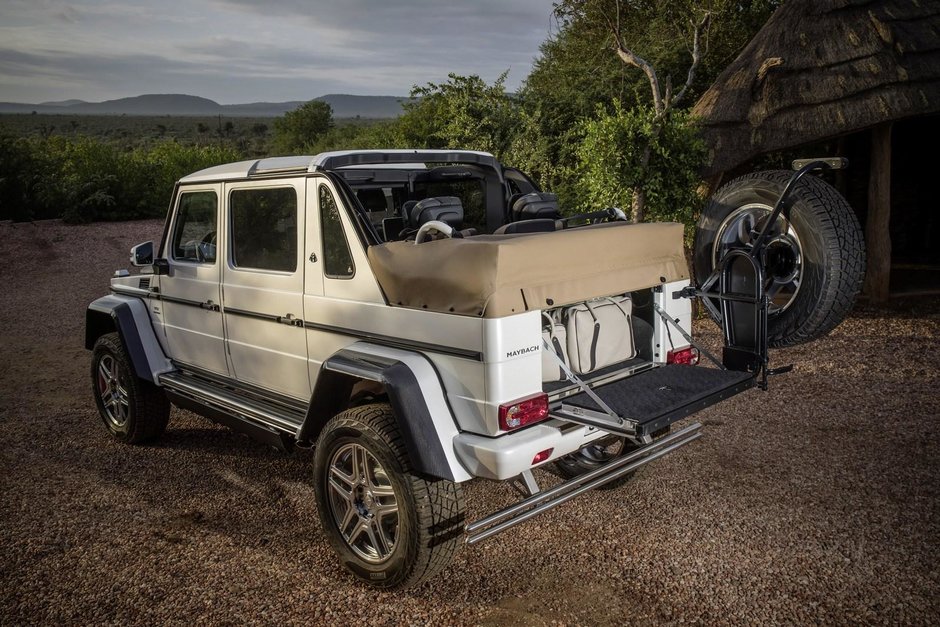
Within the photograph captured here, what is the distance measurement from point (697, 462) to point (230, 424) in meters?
3.25

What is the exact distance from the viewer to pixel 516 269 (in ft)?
10.3

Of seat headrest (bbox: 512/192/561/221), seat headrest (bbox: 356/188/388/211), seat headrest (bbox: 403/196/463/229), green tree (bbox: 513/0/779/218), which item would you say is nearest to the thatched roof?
green tree (bbox: 513/0/779/218)

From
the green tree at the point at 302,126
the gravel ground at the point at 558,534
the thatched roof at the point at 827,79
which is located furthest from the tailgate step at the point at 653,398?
the green tree at the point at 302,126

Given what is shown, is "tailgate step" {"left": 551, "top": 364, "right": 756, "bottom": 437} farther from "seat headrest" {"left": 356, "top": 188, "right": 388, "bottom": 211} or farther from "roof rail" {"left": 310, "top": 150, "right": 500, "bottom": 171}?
"seat headrest" {"left": 356, "top": 188, "right": 388, "bottom": 211}

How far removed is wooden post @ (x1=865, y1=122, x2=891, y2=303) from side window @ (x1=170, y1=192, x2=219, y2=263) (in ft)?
27.1

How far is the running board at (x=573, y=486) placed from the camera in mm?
3061

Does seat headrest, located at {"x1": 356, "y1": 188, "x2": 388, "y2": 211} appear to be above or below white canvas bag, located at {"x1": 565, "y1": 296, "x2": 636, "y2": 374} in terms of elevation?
above

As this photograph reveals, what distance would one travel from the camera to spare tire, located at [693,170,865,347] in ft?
13.1

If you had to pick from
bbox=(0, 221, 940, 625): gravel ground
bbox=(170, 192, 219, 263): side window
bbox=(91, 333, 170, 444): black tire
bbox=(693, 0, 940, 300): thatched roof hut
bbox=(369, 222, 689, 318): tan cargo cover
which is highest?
bbox=(693, 0, 940, 300): thatched roof hut

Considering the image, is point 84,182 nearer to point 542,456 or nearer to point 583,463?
point 583,463

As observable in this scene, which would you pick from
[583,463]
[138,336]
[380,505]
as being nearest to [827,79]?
[583,463]

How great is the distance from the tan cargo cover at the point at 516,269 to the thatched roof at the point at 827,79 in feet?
21.0

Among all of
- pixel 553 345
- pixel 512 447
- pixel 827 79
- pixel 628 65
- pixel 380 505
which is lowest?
pixel 380 505

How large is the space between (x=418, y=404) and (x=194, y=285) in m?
2.53
